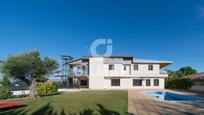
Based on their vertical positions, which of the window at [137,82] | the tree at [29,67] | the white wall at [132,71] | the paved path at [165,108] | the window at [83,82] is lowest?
the window at [83,82]

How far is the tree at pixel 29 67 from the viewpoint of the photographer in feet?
44.6

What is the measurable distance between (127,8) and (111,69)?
13.0 m

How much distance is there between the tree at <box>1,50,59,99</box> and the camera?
1360 centimetres

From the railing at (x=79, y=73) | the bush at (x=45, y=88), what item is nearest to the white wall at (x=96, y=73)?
the railing at (x=79, y=73)

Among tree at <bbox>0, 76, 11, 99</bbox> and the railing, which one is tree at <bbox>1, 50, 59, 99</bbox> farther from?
the railing

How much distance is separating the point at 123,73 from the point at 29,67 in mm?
21722

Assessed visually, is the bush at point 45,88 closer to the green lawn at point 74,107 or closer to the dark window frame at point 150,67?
the green lawn at point 74,107

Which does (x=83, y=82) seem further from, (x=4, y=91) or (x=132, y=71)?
(x=4, y=91)

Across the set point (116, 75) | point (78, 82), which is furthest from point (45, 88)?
point (116, 75)

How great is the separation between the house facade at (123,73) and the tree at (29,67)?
17.6 metres

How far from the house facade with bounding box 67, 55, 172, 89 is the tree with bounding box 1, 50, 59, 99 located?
17603 millimetres

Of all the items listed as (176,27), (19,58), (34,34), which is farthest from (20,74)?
(176,27)

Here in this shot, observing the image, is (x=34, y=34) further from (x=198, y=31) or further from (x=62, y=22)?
(x=198, y=31)

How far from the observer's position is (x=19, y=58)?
540 inches
